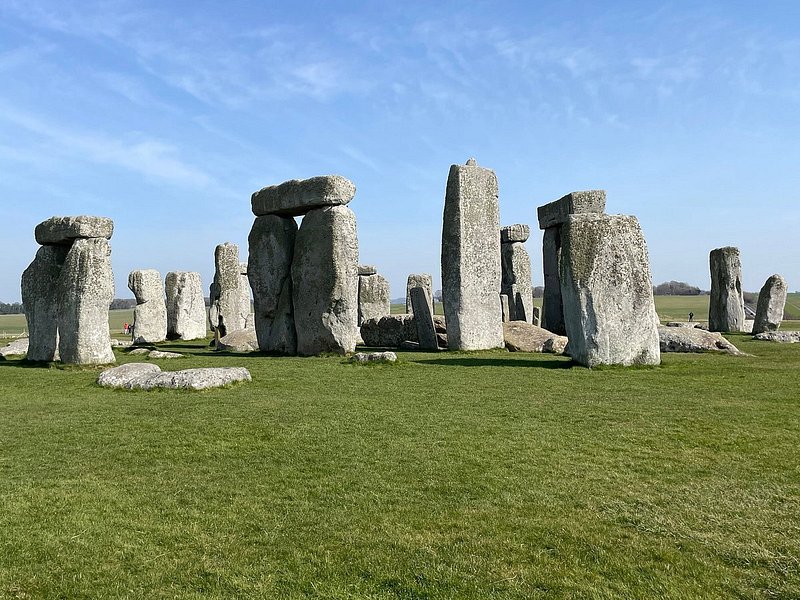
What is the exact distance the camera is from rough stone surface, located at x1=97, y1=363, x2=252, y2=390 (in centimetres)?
862

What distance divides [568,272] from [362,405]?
15.6ft

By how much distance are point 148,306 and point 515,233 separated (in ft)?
→ 41.4

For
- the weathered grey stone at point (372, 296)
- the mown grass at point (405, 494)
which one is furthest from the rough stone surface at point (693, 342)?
the weathered grey stone at point (372, 296)

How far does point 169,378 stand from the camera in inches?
344

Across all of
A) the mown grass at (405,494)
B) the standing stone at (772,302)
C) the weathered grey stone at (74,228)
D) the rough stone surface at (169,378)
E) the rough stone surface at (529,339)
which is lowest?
the mown grass at (405,494)

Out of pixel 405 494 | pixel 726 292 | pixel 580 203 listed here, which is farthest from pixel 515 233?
pixel 405 494

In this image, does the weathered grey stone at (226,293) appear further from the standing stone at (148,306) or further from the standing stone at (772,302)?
the standing stone at (772,302)

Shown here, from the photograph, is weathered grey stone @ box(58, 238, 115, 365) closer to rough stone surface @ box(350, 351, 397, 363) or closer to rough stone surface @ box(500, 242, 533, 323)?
rough stone surface @ box(350, 351, 397, 363)

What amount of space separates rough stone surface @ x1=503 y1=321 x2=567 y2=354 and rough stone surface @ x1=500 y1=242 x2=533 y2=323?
5.91m

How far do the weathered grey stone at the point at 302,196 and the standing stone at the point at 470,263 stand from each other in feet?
7.55

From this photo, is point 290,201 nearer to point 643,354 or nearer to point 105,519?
point 643,354

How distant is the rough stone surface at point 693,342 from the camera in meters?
13.1

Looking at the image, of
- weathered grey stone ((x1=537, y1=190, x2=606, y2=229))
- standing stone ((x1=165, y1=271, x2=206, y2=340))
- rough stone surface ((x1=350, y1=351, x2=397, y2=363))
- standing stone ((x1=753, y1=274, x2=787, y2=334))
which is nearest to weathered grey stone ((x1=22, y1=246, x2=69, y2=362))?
rough stone surface ((x1=350, y1=351, x2=397, y2=363))

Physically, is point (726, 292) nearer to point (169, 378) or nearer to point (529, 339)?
point (529, 339)
